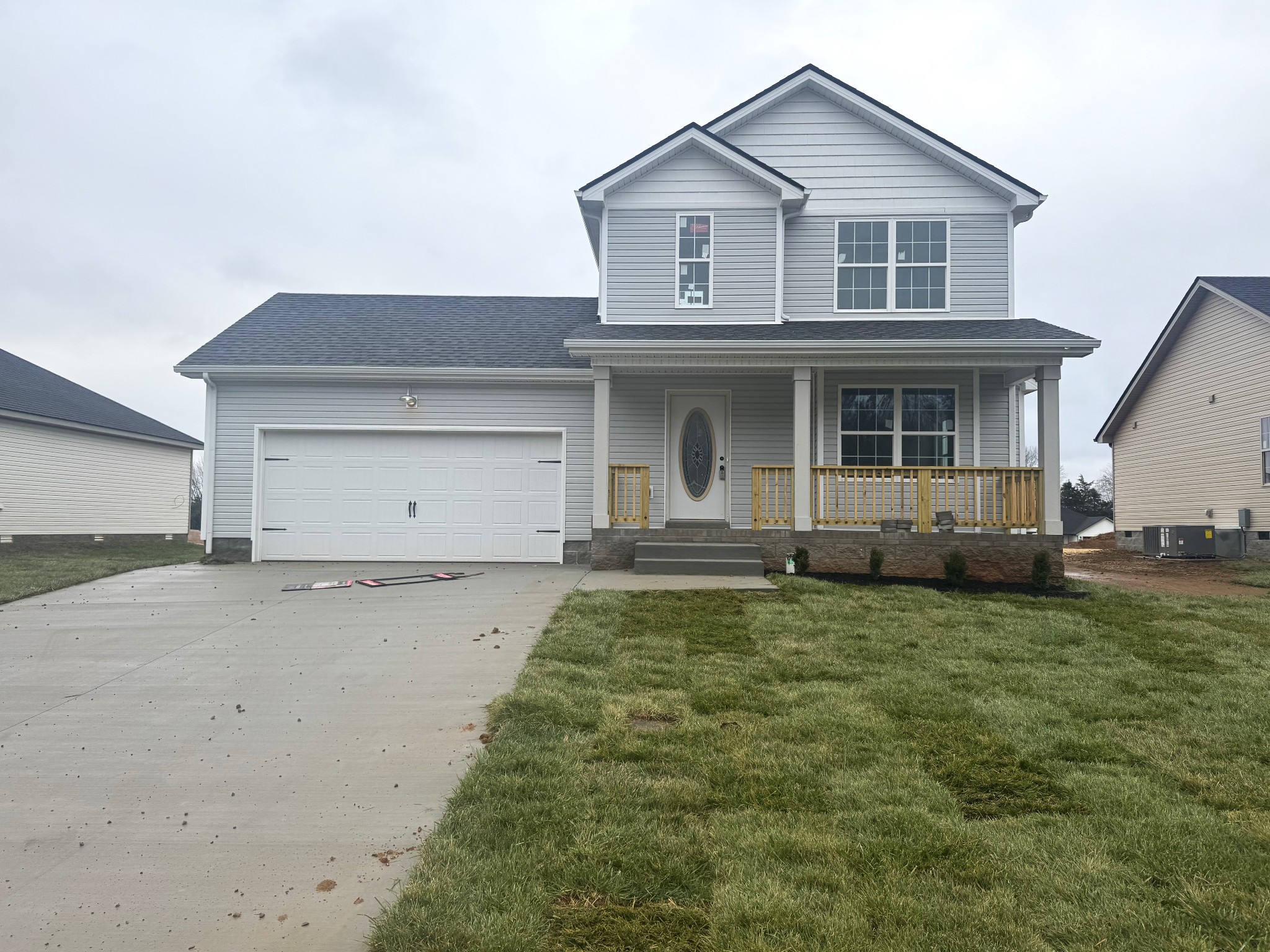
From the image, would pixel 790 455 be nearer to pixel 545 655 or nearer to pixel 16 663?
pixel 545 655

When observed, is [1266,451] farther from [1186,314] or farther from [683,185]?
[683,185]

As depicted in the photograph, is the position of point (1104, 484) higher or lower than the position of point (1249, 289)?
lower

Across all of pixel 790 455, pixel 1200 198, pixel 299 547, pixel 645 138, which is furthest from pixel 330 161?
pixel 1200 198

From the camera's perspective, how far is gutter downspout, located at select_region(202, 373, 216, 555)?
42.2 ft

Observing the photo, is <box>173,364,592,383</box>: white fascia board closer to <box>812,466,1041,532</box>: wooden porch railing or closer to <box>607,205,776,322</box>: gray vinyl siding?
<box>607,205,776,322</box>: gray vinyl siding

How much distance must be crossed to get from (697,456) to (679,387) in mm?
1181

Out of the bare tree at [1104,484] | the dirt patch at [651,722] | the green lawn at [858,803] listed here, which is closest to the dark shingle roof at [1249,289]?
the green lawn at [858,803]

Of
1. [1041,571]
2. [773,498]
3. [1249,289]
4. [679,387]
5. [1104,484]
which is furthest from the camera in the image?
[1104,484]

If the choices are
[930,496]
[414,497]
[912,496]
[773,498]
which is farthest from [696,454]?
[414,497]

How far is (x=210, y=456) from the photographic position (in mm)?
12836

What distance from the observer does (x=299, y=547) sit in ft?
42.3

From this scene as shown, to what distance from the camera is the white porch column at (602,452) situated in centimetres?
1128

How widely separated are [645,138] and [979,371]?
50.6m

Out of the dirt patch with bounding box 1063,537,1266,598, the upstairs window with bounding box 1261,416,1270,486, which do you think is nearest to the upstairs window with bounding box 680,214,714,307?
the dirt patch with bounding box 1063,537,1266,598
